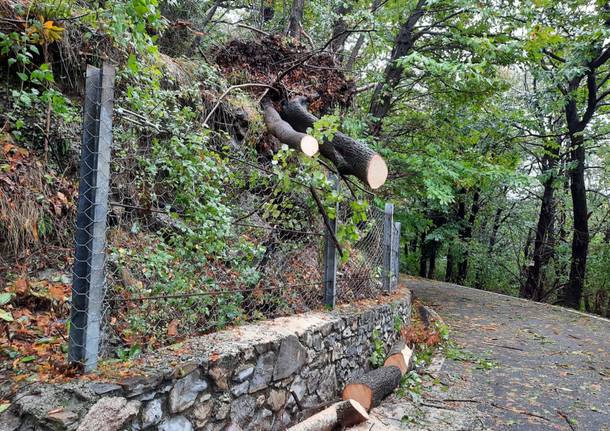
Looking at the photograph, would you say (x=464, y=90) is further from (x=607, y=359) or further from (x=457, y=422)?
(x=457, y=422)

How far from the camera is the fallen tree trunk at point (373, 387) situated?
3.88 m

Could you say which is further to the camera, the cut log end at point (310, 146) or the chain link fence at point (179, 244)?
the cut log end at point (310, 146)

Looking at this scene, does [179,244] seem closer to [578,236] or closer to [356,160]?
[356,160]

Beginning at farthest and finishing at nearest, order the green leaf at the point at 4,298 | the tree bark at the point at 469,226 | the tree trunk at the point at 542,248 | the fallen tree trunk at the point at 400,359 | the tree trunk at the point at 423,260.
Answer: the tree trunk at the point at 423,260 → the tree bark at the point at 469,226 → the tree trunk at the point at 542,248 → the fallen tree trunk at the point at 400,359 → the green leaf at the point at 4,298

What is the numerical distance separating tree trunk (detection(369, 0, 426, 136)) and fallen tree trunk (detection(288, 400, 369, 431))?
6.35 metres

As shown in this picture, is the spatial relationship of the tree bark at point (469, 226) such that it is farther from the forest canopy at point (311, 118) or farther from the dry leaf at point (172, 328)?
the dry leaf at point (172, 328)

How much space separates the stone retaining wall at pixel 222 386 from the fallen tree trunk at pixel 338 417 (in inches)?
6.6

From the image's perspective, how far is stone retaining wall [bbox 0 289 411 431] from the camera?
189cm

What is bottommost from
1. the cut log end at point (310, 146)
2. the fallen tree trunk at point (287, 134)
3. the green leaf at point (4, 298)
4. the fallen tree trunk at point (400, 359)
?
the fallen tree trunk at point (400, 359)

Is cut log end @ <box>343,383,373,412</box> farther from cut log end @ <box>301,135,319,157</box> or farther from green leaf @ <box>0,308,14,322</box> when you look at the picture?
green leaf @ <box>0,308,14,322</box>

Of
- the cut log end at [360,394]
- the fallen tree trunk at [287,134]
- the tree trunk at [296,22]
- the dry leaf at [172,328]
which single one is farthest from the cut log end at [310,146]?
the tree trunk at [296,22]

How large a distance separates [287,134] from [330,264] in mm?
1800

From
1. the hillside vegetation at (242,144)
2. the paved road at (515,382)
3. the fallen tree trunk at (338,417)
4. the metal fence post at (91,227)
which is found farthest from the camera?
the paved road at (515,382)

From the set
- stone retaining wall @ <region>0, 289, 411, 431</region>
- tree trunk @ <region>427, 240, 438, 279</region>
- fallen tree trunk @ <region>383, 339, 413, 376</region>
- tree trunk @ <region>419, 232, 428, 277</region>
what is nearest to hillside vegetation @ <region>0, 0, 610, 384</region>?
stone retaining wall @ <region>0, 289, 411, 431</region>
